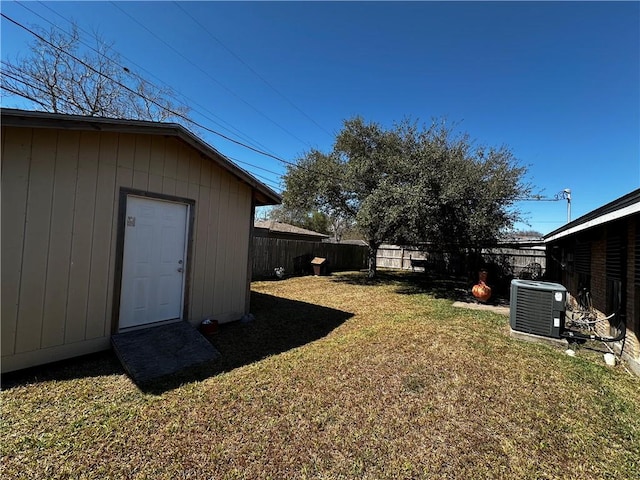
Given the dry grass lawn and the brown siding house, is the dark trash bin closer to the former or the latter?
the brown siding house

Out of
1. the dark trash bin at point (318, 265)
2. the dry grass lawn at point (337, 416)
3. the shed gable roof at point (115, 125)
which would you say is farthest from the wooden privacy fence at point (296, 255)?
the dry grass lawn at point (337, 416)

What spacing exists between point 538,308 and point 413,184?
562 cm

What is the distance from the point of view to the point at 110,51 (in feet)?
34.4

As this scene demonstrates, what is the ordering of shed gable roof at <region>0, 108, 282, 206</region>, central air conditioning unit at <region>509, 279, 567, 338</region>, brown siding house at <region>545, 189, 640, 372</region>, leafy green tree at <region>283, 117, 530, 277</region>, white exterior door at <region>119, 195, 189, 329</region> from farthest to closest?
leafy green tree at <region>283, 117, 530, 277</region>, central air conditioning unit at <region>509, 279, 567, 338</region>, white exterior door at <region>119, 195, 189, 329</region>, brown siding house at <region>545, 189, 640, 372</region>, shed gable roof at <region>0, 108, 282, 206</region>

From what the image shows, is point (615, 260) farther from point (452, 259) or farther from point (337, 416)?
point (452, 259)

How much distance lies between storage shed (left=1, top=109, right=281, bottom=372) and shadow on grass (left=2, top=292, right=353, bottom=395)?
0.67 feet

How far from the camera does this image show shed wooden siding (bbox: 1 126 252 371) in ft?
9.88

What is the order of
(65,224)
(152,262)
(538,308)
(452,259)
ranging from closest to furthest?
1. (65,224)
2. (152,262)
3. (538,308)
4. (452,259)

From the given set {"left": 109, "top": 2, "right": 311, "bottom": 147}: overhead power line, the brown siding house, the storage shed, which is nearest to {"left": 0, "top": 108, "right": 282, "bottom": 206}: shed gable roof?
the storage shed

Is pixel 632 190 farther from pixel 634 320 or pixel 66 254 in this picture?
pixel 66 254

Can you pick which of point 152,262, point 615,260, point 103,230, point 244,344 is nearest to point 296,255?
point 244,344

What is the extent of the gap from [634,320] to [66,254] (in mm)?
7140

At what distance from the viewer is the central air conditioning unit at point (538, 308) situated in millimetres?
4695

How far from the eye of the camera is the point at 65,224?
132 inches
